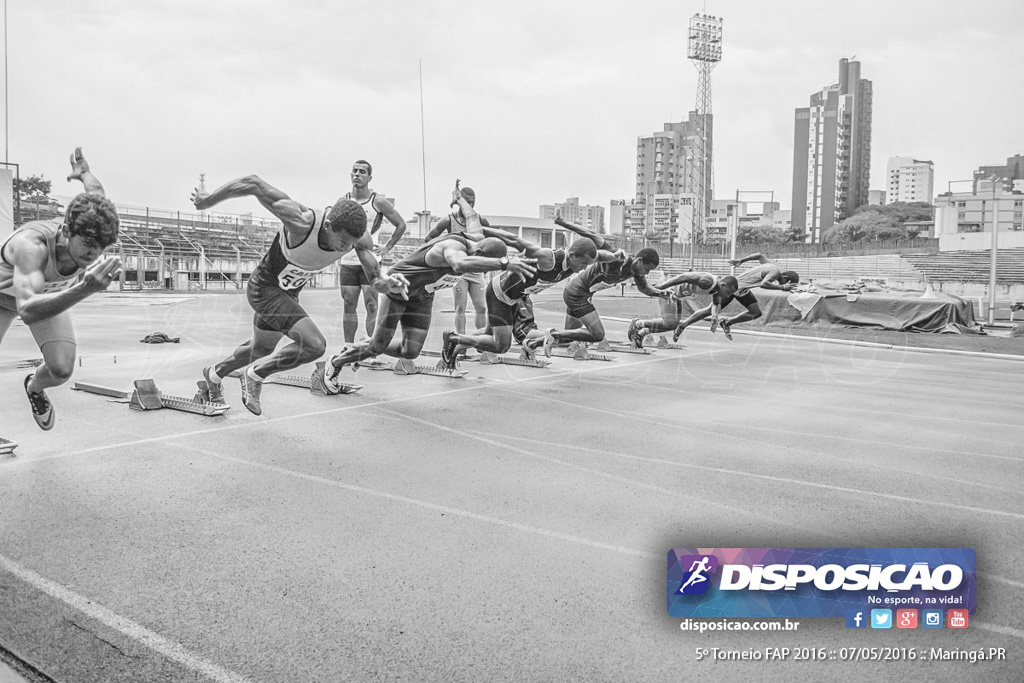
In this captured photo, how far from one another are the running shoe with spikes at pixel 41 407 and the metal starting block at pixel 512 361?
25.7ft

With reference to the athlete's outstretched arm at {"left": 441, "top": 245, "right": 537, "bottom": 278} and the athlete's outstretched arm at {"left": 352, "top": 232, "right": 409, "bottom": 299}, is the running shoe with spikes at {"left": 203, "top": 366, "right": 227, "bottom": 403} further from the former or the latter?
the athlete's outstretched arm at {"left": 441, "top": 245, "right": 537, "bottom": 278}

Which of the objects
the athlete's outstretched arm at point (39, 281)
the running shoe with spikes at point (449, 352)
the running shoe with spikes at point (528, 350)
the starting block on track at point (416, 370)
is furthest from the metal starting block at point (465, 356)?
the athlete's outstretched arm at point (39, 281)

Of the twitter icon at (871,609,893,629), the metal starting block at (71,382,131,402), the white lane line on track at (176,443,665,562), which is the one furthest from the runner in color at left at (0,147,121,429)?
the twitter icon at (871,609,893,629)

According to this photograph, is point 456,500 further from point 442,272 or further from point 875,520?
point 442,272

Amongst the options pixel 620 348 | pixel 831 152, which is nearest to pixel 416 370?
pixel 620 348

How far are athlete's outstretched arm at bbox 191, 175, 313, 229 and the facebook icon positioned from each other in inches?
211

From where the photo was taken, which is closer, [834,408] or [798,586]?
[798,586]

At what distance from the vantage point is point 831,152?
157000 mm

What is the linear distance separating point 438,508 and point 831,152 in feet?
552

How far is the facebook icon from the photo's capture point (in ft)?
11.5

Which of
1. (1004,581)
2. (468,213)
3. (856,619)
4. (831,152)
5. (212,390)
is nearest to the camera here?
(856,619)

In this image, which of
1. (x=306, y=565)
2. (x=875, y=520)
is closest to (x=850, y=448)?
(x=875, y=520)

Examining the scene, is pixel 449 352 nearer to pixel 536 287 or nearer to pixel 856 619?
pixel 536 287

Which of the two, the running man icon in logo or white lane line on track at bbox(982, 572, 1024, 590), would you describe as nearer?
the running man icon in logo
